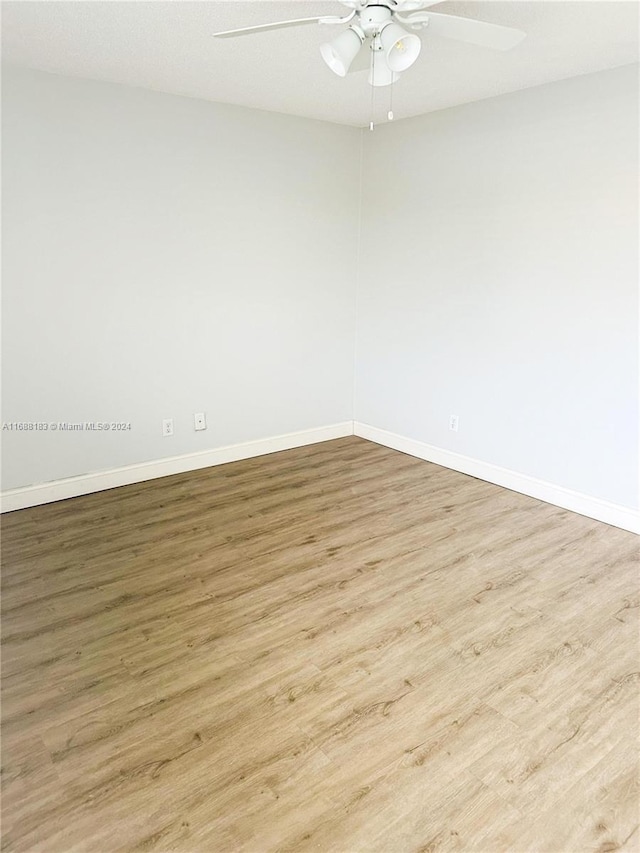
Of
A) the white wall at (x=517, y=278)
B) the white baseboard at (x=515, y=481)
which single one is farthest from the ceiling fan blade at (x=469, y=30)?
the white baseboard at (x=515, y=481)

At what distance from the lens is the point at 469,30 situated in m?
1.96

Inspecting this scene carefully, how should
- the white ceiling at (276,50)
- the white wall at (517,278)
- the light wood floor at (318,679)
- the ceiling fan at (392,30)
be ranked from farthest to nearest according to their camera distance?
the white wall at (517,278) → the white ceiling at (276,50) → the ceiling fan at (392,30) → the light wood floor at (318,679)

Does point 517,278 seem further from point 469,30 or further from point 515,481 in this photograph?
point 469,30

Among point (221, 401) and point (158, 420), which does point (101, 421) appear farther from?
point (221, 401)

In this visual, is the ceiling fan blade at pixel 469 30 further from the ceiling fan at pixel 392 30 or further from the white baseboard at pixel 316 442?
the white baseboard at pixel 316 442

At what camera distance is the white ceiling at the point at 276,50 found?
2.19 meters

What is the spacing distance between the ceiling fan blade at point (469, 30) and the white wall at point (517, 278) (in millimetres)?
1246

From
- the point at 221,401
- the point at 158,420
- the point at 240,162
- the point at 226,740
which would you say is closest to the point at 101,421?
the point at 158,420

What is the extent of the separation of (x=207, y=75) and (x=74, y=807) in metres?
3.18

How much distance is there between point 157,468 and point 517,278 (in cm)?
259

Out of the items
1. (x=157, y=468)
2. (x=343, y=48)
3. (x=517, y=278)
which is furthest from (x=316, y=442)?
(x=343, y=48)

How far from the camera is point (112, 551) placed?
2963 mm

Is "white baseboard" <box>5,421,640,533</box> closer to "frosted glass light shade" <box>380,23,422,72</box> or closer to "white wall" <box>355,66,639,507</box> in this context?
"white wall" <box>355,66,639,507</box>

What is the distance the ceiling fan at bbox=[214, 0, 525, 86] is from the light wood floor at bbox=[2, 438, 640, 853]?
82.9 inches
